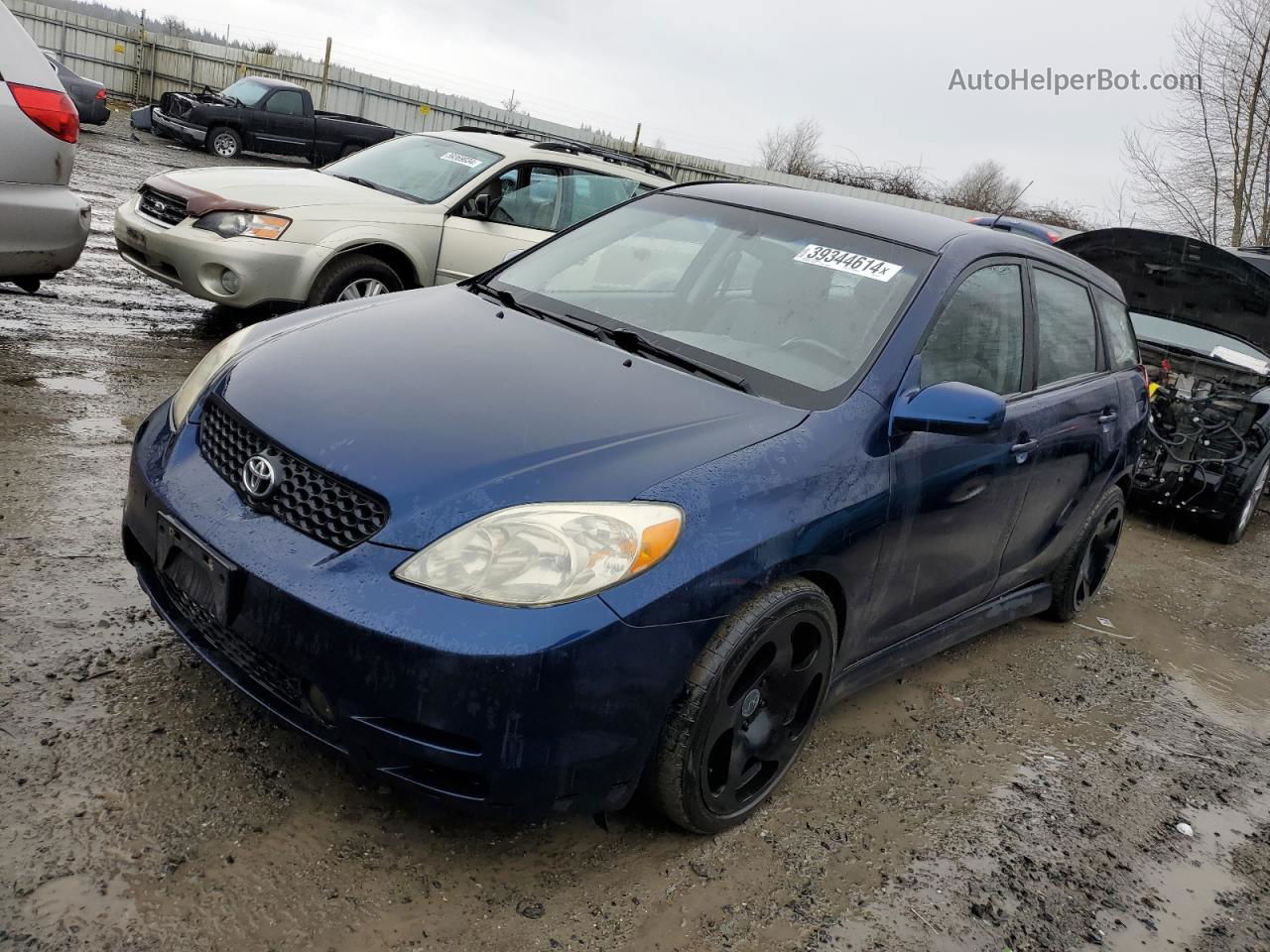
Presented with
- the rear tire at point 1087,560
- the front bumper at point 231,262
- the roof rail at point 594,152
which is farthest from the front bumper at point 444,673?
the roof rail at point 594,152

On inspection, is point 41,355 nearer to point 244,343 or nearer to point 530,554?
point 244,343

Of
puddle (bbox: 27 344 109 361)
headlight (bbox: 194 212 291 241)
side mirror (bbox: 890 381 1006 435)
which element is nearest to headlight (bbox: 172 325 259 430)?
side mirror (bbox: 890 381 1006 435)

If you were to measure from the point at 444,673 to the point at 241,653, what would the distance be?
61cm

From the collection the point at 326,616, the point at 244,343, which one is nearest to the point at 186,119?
the point at 244,343

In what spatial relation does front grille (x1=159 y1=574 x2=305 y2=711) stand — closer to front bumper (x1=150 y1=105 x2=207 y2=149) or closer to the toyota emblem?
the toyota emblem

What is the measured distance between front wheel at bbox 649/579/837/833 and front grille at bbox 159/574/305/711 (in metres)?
0.86

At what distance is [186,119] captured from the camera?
19.4 meters

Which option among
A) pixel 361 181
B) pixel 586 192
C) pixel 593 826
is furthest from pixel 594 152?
pixel 593 826

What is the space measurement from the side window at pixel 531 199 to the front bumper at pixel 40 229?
2.86m

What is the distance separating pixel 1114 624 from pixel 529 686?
398cm

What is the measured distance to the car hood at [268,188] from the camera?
255 inches

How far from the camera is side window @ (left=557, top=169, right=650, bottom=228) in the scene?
7825 mm

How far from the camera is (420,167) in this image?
7.57 metres

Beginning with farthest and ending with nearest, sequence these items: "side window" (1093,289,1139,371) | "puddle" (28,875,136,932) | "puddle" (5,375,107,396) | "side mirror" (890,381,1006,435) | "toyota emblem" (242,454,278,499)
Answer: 1. "puddle" (5,375,107,396)
2. "side window" (1093,289,1139,371)
3. "side mirror" (890,381,1006,435)
4. "toyota emblem" (242,454,278,499)
5. "puddle" (28,875,136,932)
